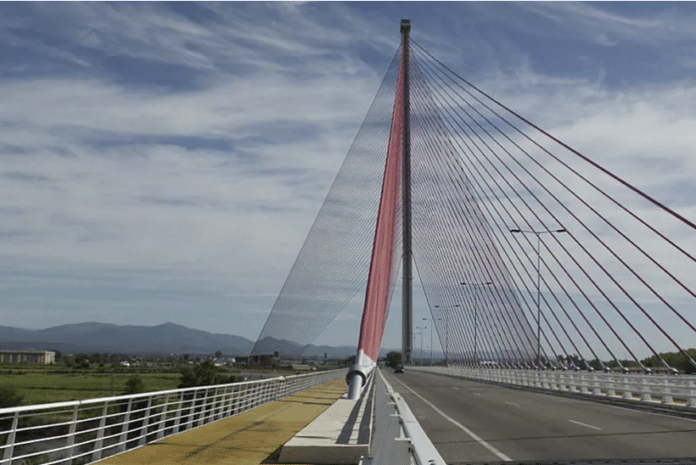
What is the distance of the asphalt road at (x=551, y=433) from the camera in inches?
528

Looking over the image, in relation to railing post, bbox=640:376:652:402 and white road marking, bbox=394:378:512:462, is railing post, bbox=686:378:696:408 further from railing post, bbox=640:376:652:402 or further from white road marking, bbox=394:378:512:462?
white road marking, bbox=394:378:512:462

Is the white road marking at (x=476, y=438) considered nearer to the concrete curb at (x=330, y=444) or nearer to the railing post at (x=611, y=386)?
the concrete curb at (x=330, y=444)

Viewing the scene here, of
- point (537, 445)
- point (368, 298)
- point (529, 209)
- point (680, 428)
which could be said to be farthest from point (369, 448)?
point (529, 209)

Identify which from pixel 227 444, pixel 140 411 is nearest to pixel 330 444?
pixel 227 444

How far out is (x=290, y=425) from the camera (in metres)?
20.5

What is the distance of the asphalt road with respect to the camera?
44.0 ft

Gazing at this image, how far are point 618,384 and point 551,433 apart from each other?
18216 millimetres

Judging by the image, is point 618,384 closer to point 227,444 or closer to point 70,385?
point 227,444

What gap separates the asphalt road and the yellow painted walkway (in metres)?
3.15

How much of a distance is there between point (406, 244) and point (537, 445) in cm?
4867

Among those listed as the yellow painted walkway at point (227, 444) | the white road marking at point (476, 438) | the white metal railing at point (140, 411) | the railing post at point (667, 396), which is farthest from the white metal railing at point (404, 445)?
the railing post at point (667, 396)

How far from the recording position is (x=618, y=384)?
33844 mm

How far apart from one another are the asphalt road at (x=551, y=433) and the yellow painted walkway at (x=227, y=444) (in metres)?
3.15

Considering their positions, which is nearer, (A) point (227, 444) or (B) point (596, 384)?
(A) point (227, 444)
